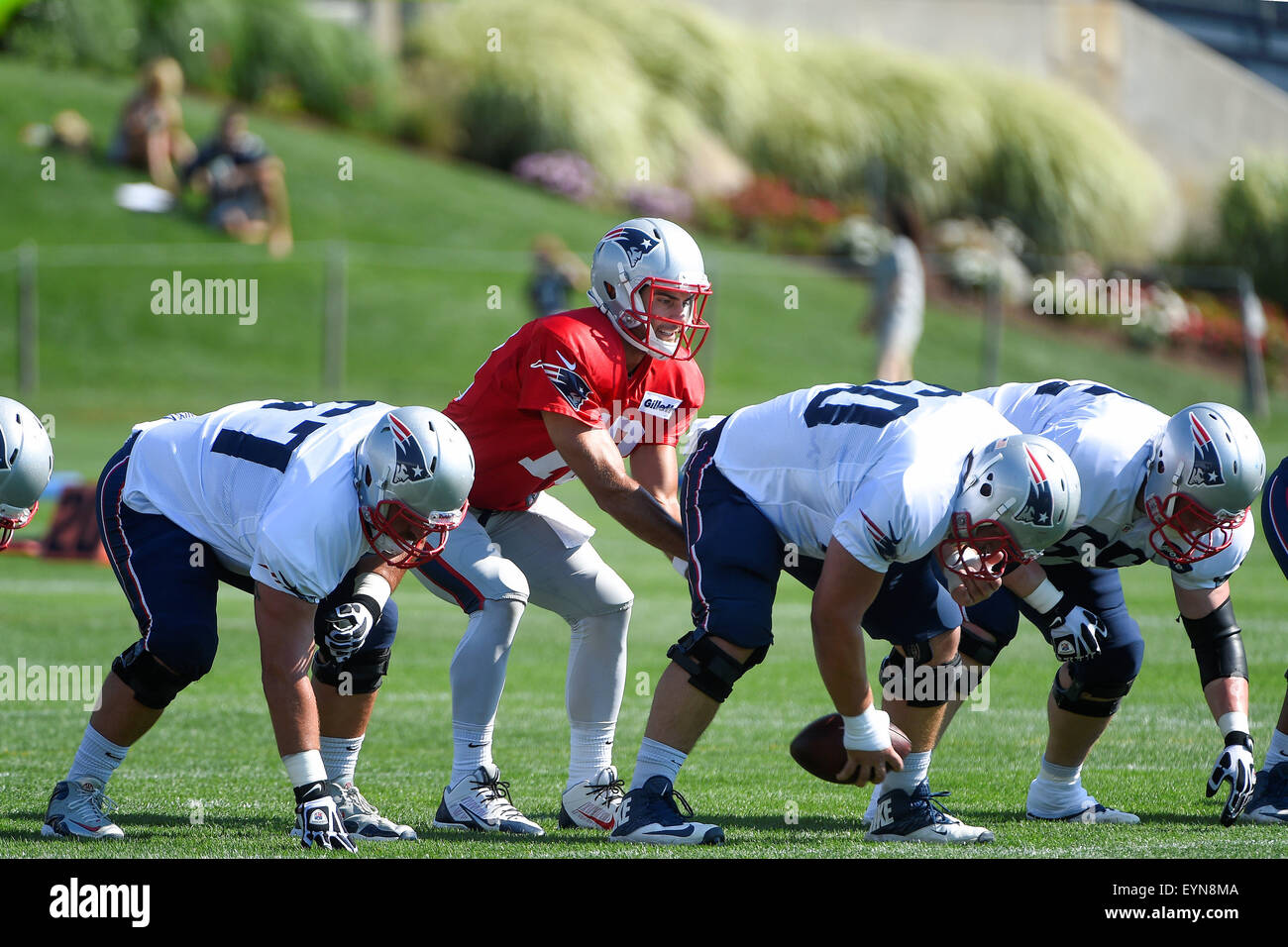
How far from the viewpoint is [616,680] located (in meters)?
5.34

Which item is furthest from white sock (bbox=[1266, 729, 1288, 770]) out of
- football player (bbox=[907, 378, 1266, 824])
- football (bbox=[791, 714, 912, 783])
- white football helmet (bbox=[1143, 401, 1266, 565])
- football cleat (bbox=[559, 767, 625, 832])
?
football cleat (bbox=[559, 767, 625, 832])

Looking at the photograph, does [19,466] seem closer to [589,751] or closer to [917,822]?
[589,751]

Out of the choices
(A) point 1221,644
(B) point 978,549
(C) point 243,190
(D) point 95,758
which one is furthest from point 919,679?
(C) point 243,190

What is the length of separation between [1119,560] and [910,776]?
944 millimetres

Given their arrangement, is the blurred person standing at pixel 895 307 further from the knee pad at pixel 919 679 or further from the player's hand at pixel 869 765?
the player's hand at pixel 869 765

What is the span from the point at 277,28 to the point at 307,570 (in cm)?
2189

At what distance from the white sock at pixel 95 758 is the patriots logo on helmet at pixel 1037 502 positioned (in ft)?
8.96

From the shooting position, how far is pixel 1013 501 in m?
4.32

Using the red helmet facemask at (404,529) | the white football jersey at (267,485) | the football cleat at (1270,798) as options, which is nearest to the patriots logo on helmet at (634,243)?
the white football jersey at (267,485)

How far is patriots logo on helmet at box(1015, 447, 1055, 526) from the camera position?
4332 millimetres

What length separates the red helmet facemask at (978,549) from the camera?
173 inches

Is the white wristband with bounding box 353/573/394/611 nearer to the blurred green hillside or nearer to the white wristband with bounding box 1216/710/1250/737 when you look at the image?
the white wristband with bounding box 1216/710/1250/737
